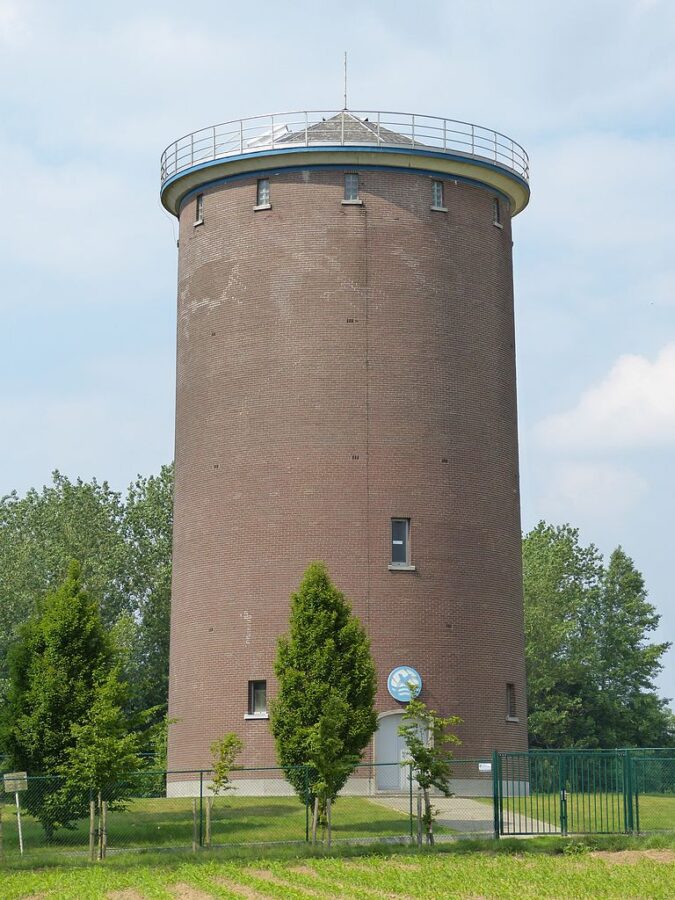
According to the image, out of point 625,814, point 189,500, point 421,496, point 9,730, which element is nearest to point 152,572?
point 189,500

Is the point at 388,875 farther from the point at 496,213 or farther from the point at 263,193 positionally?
the point at 496,213

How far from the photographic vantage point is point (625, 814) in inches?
1257

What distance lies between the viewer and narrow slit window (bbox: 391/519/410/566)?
138ft

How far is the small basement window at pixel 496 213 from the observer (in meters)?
45.9

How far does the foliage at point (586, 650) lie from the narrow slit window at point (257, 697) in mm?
28489

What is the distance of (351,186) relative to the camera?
4384 cm

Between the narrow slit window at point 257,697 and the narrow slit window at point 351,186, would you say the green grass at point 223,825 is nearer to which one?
the narrow slit window at point 257,697

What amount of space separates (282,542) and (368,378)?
5263 mm

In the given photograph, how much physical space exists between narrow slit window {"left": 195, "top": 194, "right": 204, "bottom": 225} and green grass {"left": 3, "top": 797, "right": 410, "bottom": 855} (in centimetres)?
1766

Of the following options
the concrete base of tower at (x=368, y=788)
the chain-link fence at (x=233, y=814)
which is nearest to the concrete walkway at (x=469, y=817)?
the chain-link fence at (x=233, y=814)

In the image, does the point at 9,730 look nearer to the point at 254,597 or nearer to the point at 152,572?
the point at 254,597

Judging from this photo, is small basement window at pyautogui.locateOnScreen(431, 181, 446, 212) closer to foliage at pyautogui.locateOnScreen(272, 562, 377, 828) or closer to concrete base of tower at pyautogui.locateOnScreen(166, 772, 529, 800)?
foliage at pyautogui.locateOnScreen(272, 562, 377, 828)

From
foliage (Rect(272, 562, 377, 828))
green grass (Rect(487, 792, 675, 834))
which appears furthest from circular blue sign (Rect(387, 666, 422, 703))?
foliage (Rect(272, 562, 377, 828))

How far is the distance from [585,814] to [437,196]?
18.9 m
